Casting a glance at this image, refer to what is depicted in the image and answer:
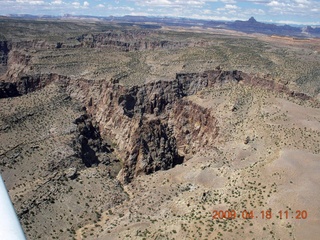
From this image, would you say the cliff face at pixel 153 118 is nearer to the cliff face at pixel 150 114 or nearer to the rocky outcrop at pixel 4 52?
the cliff face at pixel 150 114

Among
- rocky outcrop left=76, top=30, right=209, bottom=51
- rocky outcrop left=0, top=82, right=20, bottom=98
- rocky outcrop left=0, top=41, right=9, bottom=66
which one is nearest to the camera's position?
rocky outcrop left=0, top=82, right=20, bottom=98

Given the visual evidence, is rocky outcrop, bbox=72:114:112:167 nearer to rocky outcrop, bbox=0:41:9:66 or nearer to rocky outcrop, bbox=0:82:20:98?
rocky outcrop, bbox=0:82:20:98

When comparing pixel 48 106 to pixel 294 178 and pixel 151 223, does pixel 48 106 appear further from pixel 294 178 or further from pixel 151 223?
pixel 294 178

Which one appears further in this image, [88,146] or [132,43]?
[132,43]

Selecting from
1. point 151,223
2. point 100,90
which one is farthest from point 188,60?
point 151,223

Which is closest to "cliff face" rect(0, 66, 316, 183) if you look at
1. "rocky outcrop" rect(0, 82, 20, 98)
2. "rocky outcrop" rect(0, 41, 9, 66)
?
"rocky outcrop" rect(0, 82, 20, 98)

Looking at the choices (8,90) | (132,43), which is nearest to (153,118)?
(8,90)

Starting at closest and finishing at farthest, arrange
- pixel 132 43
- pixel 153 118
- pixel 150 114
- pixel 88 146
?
pixel 88 146
pixel 153 118
pixel 150 114
pixel 132 43

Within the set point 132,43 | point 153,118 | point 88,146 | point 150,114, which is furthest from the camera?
point 132,43

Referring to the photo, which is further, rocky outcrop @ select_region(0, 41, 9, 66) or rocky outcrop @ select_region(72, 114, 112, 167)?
rocky outcrop @ select_region(0, 41, 9, 66)

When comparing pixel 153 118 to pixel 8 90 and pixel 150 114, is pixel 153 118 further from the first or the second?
pixel 8 90

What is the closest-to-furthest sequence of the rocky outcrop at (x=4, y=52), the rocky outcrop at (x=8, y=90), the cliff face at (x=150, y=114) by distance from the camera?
the cliff face at (x=150, y=114) → the rocky outcrop at (x=8, y=90) → the rocky outcrop at (x=4, y=52)

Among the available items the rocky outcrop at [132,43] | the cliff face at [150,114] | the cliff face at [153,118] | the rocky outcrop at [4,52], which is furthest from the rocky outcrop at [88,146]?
the rocky outcrop at [132,43]
